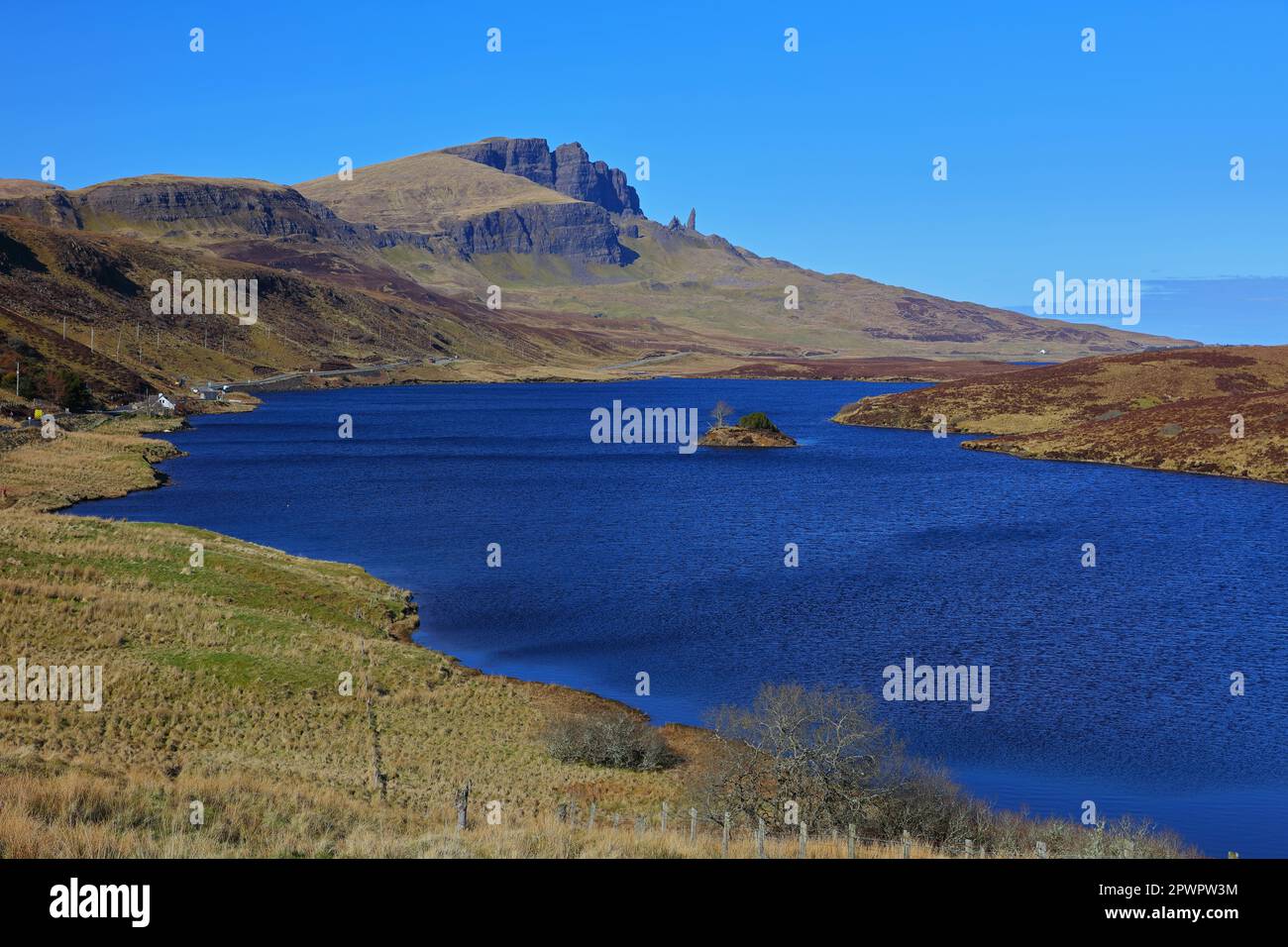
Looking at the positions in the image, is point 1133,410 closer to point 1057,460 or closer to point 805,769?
point 1057,460

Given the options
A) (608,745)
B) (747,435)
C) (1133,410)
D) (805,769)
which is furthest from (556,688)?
(1133,410)

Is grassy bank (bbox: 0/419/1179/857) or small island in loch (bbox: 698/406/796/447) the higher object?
small island in loch (bbox: 698/406/796/447)

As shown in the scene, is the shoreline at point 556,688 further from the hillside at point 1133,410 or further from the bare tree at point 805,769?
the hillside at point 1133,410

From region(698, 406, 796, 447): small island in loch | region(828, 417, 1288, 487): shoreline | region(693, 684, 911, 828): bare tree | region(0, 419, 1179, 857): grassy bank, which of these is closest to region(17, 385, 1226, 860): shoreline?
region(0, 419, 1179, 857): grassy bank

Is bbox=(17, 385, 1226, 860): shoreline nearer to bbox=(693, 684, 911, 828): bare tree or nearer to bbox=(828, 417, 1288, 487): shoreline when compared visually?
bbox=(693, 684, 911, 828): bare tree

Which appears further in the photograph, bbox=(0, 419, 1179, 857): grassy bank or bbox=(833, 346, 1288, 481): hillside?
bbox=(833, 346, 1288, 481): hillside

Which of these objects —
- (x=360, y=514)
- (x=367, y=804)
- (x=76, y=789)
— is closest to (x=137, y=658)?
(x=367, y=804)
